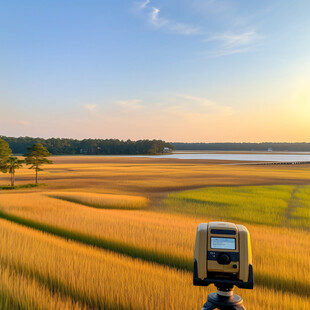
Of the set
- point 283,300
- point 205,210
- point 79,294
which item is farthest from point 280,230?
point 79,294

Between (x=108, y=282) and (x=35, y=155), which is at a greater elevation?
(x=35, y=155)

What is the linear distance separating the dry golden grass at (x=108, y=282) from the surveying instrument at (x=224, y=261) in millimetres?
2387

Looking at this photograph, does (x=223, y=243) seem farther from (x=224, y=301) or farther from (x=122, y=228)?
(x=122, y=228)

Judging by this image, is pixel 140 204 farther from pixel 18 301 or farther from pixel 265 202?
pixel 18 301

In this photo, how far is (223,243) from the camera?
3.57m

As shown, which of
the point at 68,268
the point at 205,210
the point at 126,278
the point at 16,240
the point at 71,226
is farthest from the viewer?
the point at 205,210

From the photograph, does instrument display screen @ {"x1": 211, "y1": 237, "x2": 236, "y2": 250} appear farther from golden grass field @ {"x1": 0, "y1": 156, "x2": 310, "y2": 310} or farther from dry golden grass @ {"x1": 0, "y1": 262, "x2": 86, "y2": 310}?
dry golden grass @ {"x1": 0, "y1": 262, "x2": 86, "y2": 310}

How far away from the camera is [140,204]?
25.0 meters

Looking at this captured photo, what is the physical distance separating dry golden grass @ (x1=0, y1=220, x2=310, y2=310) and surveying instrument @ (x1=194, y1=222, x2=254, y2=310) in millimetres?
2387

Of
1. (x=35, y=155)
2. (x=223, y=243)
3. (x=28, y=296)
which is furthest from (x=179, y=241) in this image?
(x=35, y=155)

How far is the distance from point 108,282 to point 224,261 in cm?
444

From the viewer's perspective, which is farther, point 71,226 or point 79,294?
point 71,226

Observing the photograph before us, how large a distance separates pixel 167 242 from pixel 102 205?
13470 millimetres

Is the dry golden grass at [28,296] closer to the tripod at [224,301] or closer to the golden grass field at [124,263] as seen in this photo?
the golden grass field at [124,263]
